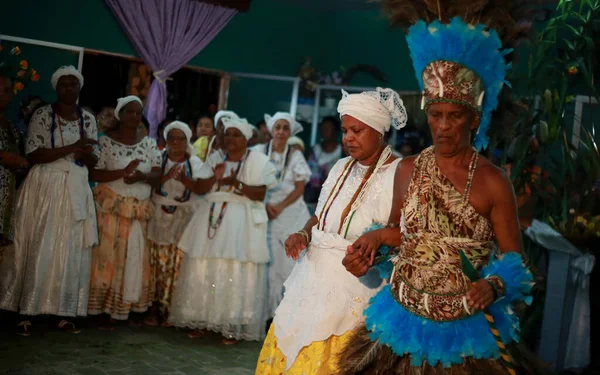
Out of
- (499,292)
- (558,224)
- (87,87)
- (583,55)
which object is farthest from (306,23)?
(499,292)

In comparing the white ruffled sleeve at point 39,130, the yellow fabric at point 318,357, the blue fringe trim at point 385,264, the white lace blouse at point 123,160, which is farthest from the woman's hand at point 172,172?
the blue fringe trim at point 385,264

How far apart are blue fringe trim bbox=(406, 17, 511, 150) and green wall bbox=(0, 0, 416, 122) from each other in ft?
25.1

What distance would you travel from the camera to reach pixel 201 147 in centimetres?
838

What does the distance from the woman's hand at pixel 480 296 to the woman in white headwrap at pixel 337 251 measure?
2.94 ft

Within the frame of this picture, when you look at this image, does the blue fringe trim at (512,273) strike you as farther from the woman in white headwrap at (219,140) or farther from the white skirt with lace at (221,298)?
the woman in white headwrap at (219,140)

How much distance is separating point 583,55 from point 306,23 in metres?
7.16

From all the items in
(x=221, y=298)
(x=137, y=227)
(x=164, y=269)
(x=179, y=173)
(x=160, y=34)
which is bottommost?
(x=221, y=298)

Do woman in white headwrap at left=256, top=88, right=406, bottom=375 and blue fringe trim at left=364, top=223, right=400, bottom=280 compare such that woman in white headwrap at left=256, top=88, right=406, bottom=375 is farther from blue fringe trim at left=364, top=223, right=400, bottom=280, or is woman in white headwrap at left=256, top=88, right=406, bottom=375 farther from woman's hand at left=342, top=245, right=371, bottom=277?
woman's hand at left=342, top=245, right=371, bottom=277

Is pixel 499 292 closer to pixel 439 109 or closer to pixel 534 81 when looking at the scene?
pixel 439 109

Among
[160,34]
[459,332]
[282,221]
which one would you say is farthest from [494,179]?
[160,34]

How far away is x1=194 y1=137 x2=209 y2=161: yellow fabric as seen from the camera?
27.3ft

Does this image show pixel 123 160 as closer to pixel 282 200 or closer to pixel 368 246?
pixel 282 200

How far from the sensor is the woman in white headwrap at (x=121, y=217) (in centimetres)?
662

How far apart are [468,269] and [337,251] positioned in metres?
1.07
